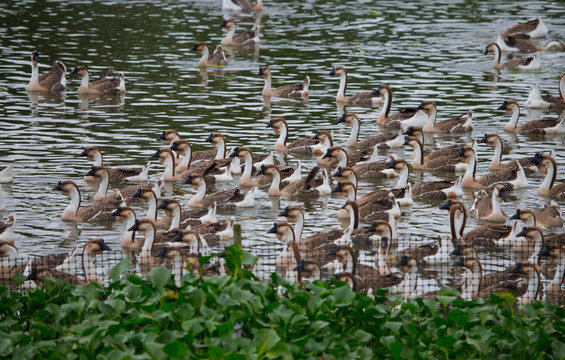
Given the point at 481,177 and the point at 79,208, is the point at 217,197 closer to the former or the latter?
the point at 79,208

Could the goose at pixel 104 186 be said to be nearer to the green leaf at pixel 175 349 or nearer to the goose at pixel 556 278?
the goose at pixel 556 278

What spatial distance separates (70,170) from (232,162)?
3270 millimetres

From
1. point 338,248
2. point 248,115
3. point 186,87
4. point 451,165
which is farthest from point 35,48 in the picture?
point 338,248

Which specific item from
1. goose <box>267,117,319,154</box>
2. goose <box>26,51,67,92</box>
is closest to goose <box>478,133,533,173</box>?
goose <box>267,117,319,154</box>

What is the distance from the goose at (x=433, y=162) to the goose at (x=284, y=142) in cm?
217

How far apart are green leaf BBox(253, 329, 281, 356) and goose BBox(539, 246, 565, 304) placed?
5.04 metres

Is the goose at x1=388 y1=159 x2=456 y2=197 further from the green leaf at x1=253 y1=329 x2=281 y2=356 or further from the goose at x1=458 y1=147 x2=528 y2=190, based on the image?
the green leaf at x1=253 y1=329 x2=281 y2=356

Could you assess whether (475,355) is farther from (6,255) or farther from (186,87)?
(186,87)

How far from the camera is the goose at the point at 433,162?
1880cm

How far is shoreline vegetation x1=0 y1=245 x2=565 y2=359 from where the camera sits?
8438mm

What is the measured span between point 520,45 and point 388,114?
31.4 feet

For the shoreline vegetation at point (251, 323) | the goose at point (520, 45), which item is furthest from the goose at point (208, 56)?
the shoreline vegetation at point (251, 323)

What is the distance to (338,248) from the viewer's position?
1266 cm

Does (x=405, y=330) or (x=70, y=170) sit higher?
(x=405, y=330)
